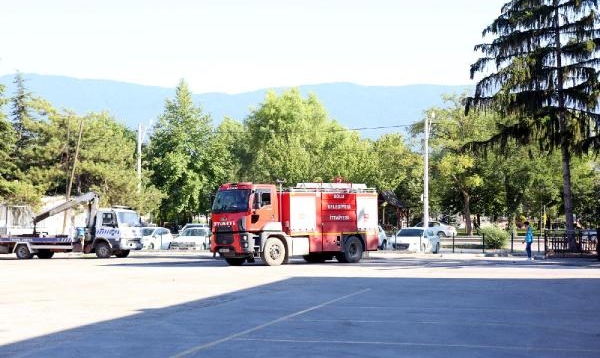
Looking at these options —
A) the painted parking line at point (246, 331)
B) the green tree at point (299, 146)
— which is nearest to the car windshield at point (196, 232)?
the green tree at point (299, 146)

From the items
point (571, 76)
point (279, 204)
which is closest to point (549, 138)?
point (571, 76)

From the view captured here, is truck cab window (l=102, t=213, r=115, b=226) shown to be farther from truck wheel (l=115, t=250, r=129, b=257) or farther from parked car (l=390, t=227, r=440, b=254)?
parked car (l=390, t=227, r=440, b=254)

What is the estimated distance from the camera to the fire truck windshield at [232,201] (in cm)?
3316

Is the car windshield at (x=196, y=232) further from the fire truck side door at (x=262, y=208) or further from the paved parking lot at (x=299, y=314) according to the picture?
the paved parking lot at (x=299, y=314)

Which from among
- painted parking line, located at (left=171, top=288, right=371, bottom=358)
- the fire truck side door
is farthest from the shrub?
painted parking line, located at (left=171, top=288, right=371, bottom=358)

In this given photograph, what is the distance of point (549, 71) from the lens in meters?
40.1

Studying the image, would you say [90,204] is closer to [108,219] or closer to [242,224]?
[108,219]

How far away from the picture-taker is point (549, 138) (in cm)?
4091

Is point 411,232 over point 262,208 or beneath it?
beneath

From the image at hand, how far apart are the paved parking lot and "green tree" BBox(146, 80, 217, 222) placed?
52049 mm

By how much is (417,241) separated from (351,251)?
1012cm

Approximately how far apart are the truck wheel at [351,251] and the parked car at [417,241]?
963 cm

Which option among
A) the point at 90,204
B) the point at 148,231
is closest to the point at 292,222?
the point at 90,204

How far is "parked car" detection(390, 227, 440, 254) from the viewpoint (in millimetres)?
45750
